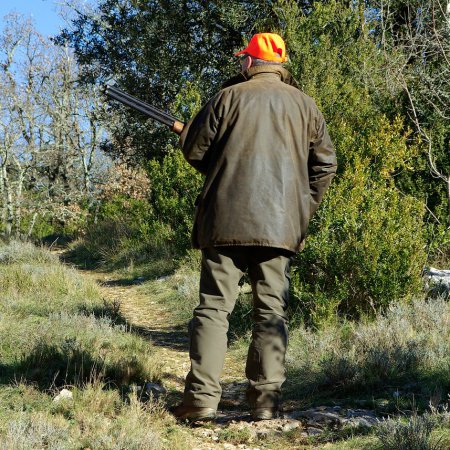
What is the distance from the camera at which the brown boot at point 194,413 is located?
3.74 m

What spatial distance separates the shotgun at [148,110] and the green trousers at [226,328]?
891 mm

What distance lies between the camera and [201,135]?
3.88 meters

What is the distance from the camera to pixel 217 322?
3812 mm

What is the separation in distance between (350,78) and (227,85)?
4914 millimetres

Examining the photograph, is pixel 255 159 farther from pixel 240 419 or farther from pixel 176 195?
pixel 176 195

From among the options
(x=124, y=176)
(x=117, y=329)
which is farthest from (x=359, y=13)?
(x=124, y=176)

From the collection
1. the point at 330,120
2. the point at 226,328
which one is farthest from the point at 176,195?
the point at 226,328

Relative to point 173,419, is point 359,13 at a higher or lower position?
higher

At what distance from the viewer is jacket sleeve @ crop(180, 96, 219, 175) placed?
152 inches

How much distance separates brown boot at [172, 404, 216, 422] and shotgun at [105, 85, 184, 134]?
1.70 meters

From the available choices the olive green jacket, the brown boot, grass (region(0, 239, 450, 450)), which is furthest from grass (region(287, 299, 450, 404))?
the olive green jacket

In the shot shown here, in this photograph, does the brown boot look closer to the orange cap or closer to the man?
the man

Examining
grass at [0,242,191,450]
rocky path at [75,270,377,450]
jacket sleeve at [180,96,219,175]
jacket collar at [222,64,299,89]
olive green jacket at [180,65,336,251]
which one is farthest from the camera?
jacket collar at [222,64,299,89]

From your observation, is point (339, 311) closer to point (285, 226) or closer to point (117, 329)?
point (117, 329)
